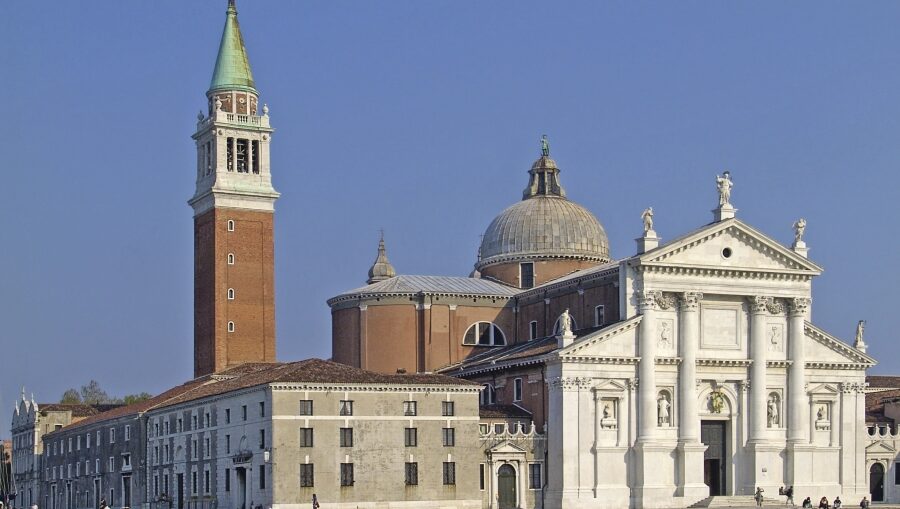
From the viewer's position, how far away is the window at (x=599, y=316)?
255 ft

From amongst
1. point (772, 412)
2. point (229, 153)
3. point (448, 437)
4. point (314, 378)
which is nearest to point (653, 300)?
point (772, 412)

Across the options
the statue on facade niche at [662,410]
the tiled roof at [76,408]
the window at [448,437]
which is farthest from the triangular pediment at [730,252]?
the tiled roof at [76,408]

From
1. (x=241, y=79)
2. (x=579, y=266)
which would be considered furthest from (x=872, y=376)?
(x=241, y=79)

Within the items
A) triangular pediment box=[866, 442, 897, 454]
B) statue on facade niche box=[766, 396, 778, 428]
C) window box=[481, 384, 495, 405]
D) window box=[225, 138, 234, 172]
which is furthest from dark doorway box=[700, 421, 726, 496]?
window box=[225, 138, 234, 172]

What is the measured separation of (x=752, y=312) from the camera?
3017 inches

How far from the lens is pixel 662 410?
244 ft

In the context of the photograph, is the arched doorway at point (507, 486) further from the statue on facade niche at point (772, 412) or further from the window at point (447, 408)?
the statue on facade niche at point (772, 412)

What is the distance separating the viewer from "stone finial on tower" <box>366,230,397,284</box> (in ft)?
352

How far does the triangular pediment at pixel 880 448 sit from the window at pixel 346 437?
28435 mm

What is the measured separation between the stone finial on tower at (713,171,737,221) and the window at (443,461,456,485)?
56.9 ft

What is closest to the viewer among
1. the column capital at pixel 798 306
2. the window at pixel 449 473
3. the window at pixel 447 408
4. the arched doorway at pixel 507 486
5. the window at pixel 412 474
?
the window at pixel 412 474

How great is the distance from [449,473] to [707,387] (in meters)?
13.3

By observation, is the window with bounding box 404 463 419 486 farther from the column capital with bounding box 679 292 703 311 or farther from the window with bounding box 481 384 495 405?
the column capital with bounding box 679 292 703 311

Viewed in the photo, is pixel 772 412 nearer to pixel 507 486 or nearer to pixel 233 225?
pixel 507 486
